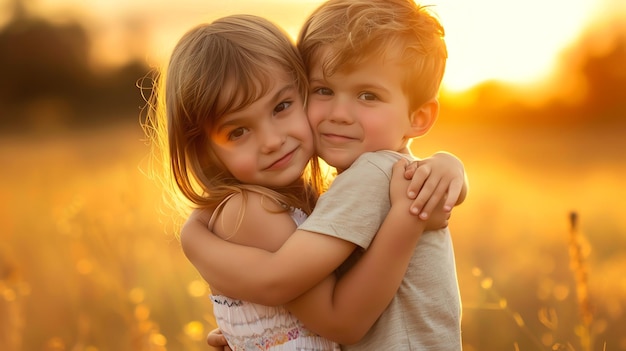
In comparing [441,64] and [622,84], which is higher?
[441,64]

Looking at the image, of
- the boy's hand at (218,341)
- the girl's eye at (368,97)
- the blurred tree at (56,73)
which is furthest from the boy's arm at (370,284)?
the blurred tree at (56,73)

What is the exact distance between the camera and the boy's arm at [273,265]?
2350mm

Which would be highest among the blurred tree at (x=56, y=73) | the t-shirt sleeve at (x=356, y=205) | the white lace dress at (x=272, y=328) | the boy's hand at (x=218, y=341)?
the t-shirt sleeve at (x=356, y=205)

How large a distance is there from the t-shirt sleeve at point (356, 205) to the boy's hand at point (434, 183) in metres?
0.08

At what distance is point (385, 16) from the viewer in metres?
2.60

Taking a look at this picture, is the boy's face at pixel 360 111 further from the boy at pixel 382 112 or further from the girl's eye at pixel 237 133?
the girl's eye at pixel 237 133

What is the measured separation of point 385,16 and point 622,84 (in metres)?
6.12

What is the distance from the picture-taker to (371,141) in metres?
2.57

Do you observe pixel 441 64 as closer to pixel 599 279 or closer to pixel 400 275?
pixel 400 275

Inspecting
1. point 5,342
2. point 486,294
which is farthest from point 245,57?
point 486,294

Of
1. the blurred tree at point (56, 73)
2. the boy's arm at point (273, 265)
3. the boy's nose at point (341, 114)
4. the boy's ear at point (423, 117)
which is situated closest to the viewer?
the boy's arm at point (273, 265)

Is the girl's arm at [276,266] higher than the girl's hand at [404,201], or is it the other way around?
the girl's hand at [404,201]

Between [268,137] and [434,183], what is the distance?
0.51 m

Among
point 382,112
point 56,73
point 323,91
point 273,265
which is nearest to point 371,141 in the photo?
point 382,112
